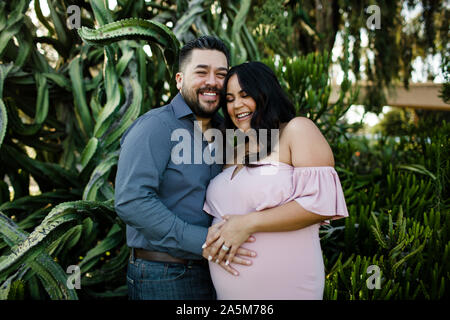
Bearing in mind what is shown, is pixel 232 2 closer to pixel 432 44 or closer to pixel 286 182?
pixel 286 182

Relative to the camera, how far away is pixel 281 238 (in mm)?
1402

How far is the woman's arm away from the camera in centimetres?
135

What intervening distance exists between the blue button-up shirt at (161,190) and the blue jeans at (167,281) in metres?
0.08

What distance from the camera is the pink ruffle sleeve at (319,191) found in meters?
1.33

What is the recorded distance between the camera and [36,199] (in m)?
2.47

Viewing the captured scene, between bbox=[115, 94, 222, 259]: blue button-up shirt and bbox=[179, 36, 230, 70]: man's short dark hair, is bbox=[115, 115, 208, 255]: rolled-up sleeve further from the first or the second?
bbox=[179, 36, 230, 70]: man's short dark hair

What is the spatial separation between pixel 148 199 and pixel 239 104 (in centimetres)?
60

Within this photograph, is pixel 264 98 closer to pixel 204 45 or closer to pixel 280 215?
pixel 204 45

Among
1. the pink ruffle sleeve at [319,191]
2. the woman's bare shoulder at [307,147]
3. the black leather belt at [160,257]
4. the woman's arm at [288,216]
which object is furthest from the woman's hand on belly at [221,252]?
the woman's bare shoulder at [307,147]

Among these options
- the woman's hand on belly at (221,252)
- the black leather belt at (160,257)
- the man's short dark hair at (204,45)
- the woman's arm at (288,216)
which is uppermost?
the man's short dark hair at (204,45)

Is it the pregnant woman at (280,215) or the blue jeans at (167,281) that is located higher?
the pregnant woman at (280,215)

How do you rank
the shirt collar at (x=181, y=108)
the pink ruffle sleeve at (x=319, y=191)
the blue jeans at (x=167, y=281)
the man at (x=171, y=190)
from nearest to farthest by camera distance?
1. the pink ruffle sleeve at (x=319, y=191)
2. the man at (x=171, y=190)
3. the blue jeans at (x=167, y=281)
4. the shirt collar at (x=181, y=108)

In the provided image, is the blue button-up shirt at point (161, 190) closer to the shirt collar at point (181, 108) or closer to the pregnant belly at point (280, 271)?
the shirt collar at point (181, 108)

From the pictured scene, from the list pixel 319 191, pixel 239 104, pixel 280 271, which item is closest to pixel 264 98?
pixel 239 104
